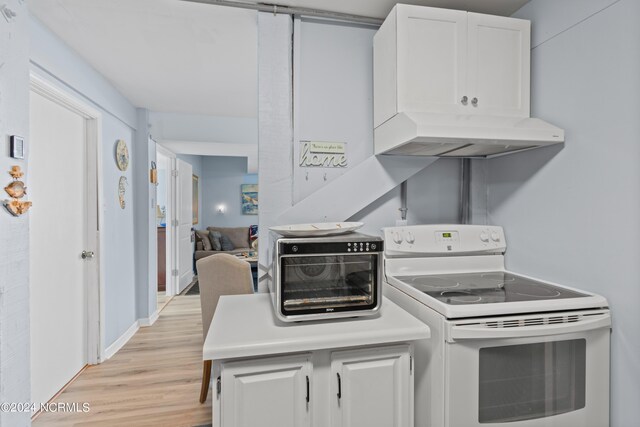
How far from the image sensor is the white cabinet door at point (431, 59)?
5.16 feet

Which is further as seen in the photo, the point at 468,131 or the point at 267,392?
the point at 468,131

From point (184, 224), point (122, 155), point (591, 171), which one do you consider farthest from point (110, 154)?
point (591, 171)

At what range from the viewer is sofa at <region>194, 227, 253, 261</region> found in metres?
6.15

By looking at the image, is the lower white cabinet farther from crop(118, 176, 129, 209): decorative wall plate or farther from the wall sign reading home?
crop(118, 176, 129, 209): decorative wall plate

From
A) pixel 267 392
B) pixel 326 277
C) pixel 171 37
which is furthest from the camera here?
pixel 171 37

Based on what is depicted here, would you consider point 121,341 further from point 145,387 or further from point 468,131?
point 468,131

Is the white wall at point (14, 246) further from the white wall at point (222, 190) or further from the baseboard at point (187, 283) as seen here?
the white wall at point (222, 190)

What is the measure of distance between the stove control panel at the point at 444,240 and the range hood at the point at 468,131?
476mm

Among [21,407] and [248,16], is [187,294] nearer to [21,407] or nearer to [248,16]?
[21,407]

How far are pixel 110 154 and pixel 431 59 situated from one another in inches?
107

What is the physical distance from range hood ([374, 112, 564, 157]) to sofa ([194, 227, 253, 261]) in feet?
16.9

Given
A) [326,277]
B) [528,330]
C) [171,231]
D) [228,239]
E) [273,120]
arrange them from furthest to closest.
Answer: [228,239], [171,231], [273,120], [326,277], [528,330]

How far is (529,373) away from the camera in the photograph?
4.30 feet

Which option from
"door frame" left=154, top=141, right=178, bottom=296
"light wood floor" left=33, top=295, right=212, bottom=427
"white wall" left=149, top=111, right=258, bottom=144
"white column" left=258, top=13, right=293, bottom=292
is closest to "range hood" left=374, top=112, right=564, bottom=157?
"white column" left=258, top=13, right=293, bottom=292
